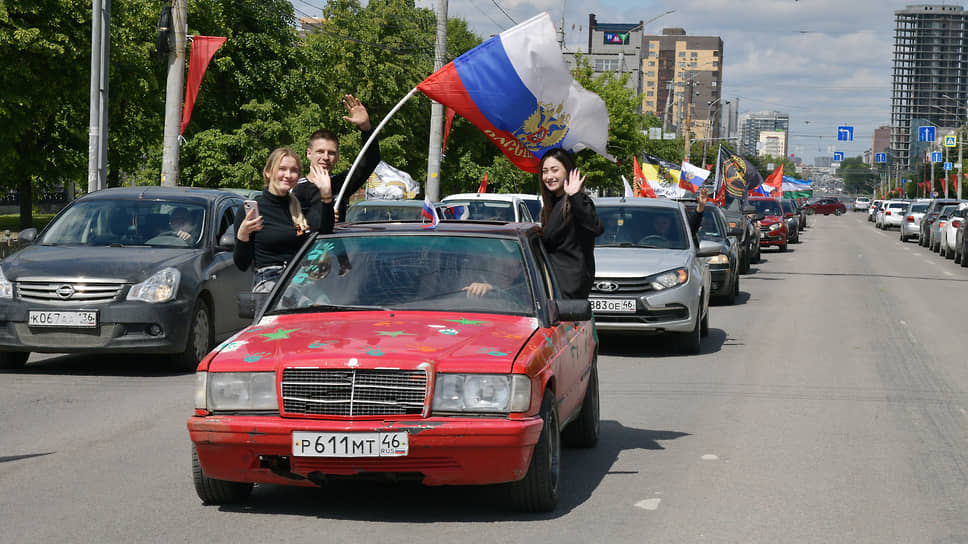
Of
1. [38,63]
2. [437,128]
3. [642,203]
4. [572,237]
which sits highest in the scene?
[38,63]

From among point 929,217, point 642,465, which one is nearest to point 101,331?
point 642,465

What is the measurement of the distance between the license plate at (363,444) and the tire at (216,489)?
0.83 metres

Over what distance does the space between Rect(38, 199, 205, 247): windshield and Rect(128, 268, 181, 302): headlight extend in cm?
91

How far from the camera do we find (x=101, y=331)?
36.1 ft

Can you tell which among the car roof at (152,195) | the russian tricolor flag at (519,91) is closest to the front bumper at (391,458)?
the russian tricolor flag at (519,91)

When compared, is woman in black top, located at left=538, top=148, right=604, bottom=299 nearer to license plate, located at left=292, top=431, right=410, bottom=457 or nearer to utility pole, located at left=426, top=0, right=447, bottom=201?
license plate, located at left=292, top=431, right=410, bottom=457

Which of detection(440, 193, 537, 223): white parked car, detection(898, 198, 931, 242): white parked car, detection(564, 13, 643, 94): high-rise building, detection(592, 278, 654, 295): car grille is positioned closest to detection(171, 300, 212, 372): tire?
detection(592, 278, 654, 295): car grille

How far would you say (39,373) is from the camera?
37.9 feet

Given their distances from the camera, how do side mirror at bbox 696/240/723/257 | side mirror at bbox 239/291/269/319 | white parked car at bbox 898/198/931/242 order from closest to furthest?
side mirror at bbox 239/291/269/319
side mirror at bbox 696/240/723/257
white parked car at bbox 898/198/931/242

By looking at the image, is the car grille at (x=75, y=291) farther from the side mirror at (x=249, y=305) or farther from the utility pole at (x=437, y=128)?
the utility pole at (x=437, y=128)

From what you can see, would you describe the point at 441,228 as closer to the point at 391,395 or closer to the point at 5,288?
the point at 391,395

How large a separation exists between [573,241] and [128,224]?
6014mm

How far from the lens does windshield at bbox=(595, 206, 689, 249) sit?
14727 millimetres

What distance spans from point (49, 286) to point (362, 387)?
6444mm
